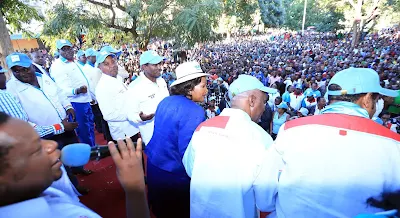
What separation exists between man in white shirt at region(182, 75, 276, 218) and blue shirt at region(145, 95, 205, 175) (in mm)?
172

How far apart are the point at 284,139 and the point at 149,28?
5.78 m

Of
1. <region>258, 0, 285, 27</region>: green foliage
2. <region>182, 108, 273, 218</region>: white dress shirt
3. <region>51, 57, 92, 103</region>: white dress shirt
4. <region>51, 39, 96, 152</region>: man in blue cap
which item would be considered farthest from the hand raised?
<region>258, 0, 285, 27</region>: green foliage

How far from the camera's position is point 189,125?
1883 mm

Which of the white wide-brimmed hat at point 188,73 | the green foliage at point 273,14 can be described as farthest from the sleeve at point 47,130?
the green foliage at point 273,14

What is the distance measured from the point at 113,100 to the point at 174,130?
1.39 m

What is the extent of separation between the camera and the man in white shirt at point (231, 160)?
1.50 meters

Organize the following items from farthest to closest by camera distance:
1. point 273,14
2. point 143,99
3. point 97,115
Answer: point 273,14, point 97,115, point 143,99

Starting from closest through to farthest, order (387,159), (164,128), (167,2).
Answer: (387,159), (164,128), (167,2)

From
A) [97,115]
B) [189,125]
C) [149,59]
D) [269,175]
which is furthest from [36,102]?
[97,115]

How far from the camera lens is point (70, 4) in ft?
21.7

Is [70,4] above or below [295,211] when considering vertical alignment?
above

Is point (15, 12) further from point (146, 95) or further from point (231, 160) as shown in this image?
point (231, 160)

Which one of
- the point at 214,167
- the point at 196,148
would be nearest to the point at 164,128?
the point at 196,148

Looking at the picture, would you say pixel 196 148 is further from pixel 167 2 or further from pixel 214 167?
pixel 167 2
